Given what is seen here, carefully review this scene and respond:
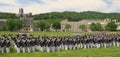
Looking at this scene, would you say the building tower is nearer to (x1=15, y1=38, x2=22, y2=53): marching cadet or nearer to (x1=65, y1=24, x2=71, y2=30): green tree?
(x1=65, y1=24, x2=71, y2=30): green tree

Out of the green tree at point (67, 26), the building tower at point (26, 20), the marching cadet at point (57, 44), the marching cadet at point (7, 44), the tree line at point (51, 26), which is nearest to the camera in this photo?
the marching cadet at point (7, 44)

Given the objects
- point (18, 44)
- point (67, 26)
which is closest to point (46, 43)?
point (18, 44)

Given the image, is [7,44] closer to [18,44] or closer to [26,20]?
[18,44]

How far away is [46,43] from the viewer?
33969 mm

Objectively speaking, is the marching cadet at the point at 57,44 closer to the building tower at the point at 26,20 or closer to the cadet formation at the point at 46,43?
the cadet formation at the point at 46,43

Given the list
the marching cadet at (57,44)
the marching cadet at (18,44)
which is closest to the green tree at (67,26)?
the marching cadet at (57,44)

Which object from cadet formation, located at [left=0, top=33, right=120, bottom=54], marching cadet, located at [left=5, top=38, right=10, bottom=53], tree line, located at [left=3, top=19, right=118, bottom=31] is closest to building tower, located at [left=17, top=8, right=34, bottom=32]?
tree line, located at [left=3, top=19, right=118, bottom=31]

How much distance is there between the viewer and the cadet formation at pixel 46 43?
106 feet

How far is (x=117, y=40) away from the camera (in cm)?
4388

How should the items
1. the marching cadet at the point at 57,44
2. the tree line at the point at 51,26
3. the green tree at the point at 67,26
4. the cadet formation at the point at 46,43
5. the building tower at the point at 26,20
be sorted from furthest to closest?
the green tree at the point at 67,26
the building tower at the point at 26,20
the tree line at the point at 51,26
the marching cadet at the point at 57,44
the cadet formation at the point at 46,43

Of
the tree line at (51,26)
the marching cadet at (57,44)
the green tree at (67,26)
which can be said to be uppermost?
the marching cadet at (57,44)

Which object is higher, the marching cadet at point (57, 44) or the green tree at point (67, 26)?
the marching cadet at point (57, 44)

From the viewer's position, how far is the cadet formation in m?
32.3

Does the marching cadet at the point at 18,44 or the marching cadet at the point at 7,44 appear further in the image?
the marching cadet at the point at 18,44
